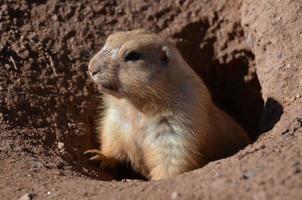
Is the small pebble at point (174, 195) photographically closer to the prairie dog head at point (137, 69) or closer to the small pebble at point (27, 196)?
the small pebble at point (27, 196)

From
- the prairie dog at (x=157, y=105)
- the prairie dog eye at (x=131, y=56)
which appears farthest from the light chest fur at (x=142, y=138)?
the prairie dog eye at (x=131, y=56)

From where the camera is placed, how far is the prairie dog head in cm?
619

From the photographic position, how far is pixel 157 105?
6.43 metres

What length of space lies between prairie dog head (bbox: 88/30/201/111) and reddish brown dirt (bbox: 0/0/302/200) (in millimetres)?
855

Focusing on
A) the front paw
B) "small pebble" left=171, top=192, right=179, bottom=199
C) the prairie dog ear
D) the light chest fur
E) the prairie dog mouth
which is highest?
the prairie dog ear

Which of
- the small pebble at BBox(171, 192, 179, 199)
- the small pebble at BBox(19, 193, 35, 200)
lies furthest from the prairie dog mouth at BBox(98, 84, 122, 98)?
the small pebble at BBox(171, 192, 179, 199)

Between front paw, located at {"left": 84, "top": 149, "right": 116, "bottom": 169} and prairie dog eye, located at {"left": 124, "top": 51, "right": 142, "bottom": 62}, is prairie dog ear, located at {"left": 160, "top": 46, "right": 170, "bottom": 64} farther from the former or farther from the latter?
front paw, located at {"left": 84, "top": 149, "right": 116, "bottom": 169}

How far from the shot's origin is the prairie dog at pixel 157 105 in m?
6.26

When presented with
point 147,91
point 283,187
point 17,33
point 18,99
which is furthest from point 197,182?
point 17,33

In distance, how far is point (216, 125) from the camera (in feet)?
22.3

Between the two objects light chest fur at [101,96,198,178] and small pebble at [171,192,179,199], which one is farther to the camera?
light chest fur at [101,96,198,178]

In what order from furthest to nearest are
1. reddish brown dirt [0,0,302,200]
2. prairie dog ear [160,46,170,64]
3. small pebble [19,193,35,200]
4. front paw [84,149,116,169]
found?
front paw [84,149,116,169]
prairie dog ear [160,46,170,64]
small pebble [19,193,35,200]
reddish brown dirt [0,0,302,200]

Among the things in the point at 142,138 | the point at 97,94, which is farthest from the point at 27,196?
the point at 97,94

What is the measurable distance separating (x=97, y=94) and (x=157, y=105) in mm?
1307
